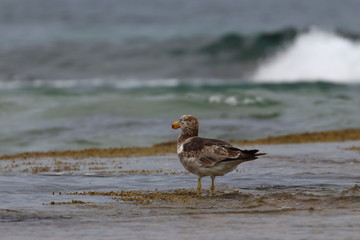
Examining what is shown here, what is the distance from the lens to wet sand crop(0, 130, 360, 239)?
8.85m

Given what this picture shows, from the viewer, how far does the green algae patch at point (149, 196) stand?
1095cm

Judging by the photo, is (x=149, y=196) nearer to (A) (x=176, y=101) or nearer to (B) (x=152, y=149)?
(B) (x=152, y=149)

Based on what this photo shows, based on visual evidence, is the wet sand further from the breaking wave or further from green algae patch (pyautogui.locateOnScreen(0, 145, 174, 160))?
the breaking wave

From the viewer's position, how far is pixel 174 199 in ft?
36.2

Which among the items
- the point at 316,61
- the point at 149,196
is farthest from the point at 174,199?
the point at 316,61

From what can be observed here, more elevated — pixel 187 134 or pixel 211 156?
pixel 187 134

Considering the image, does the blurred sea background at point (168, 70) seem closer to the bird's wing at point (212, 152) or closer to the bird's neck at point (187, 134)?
the bird's neck at point (187, 134)

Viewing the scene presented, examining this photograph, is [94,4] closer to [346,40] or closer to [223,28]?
[223,28]

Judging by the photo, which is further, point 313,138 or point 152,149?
point 313,138

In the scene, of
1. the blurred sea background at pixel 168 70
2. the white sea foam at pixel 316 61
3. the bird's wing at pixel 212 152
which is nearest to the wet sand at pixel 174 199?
the bird's wing at pixel 212 152

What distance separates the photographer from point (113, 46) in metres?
61.1

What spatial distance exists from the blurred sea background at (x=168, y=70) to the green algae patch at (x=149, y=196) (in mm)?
9919

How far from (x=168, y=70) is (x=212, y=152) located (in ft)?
136

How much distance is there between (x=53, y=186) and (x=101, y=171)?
2115 mm
